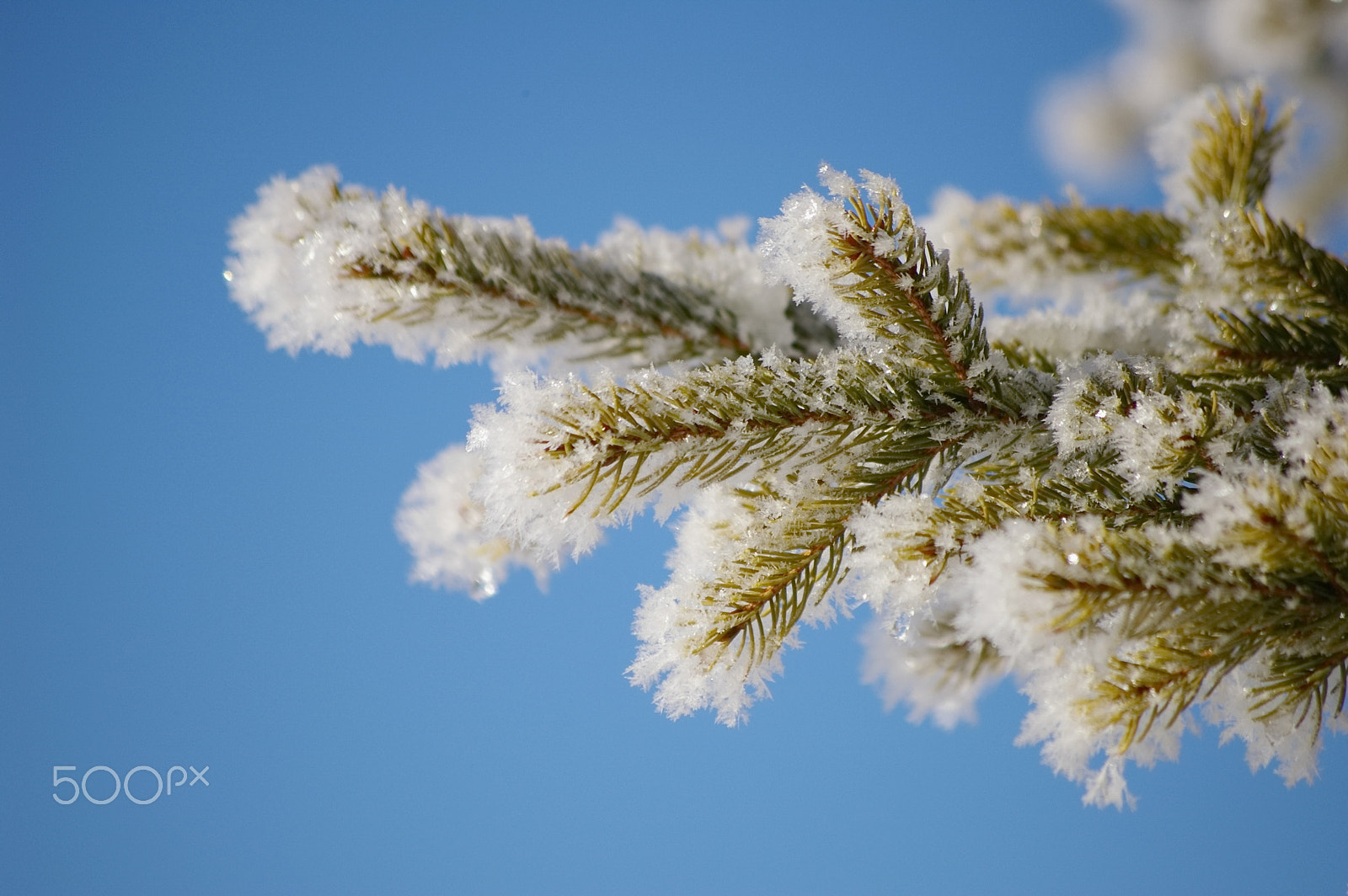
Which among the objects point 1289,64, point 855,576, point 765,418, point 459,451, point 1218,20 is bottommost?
point 855,576

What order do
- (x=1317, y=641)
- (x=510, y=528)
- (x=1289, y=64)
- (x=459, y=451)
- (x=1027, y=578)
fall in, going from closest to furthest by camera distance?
(x=1027, y=578), (x=1317, y=641), (x=510, y=528), (x=459, y=451), (x=1289, y=64)

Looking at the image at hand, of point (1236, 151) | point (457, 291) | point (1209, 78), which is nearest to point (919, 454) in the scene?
point (457, 291)

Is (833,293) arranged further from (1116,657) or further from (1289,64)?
(1289,64)

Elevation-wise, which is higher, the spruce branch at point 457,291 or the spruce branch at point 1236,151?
the spruce branch at point 1236,151

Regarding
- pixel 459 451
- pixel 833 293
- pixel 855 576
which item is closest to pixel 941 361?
pixel 833 293

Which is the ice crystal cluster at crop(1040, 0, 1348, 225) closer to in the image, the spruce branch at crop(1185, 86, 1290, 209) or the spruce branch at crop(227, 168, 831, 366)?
the spruce branch at crop(1185, 86, 1290, 209)

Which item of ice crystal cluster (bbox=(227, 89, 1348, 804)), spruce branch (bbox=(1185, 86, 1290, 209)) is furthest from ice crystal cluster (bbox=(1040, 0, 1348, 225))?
ice crystal cluster (bbox=(227, 89, 1348, 804))

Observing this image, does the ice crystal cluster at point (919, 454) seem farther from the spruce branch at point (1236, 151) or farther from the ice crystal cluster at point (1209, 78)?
the ice crystal cluster at point (1209, 78)

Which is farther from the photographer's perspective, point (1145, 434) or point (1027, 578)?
point (1145, 434)

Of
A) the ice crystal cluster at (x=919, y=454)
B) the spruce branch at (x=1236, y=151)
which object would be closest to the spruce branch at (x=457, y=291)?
the ice crystal cluster at (x=919, y=454)
